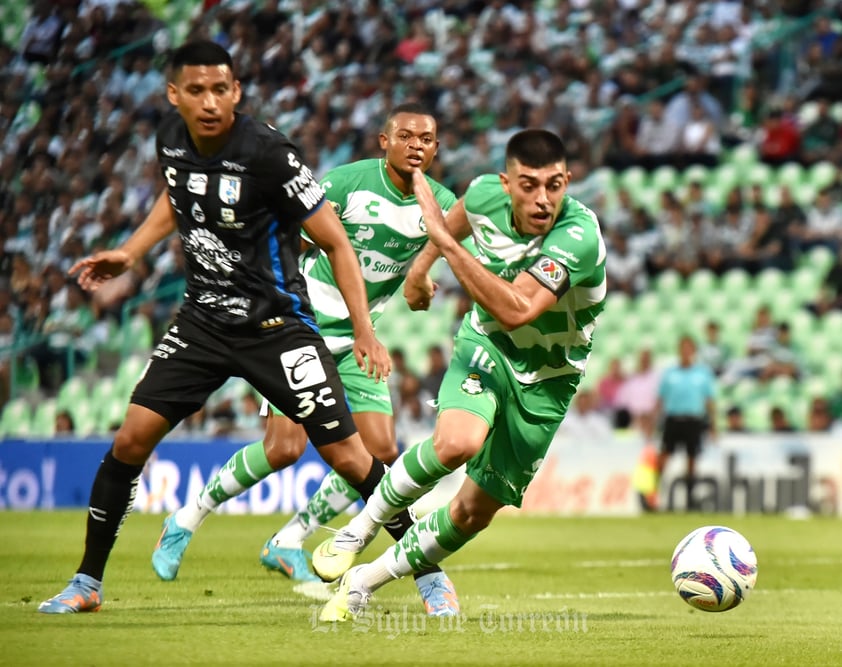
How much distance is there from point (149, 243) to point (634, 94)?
16.2 meters

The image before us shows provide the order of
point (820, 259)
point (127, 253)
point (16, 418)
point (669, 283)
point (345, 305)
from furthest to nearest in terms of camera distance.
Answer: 1. point (669, 283)
2. point (820, 259)
3. point (16, 418)
4. point (345, 305)
5. point (127, 253)

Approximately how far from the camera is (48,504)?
15484 millimetres

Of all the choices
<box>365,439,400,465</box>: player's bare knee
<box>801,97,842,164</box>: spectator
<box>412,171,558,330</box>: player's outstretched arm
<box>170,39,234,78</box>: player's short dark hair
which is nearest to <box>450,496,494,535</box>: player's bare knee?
<box>412,171,558,330</box>: player's outstretched arm

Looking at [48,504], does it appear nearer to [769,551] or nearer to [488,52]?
[769,551]

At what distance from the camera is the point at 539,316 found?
257 inches

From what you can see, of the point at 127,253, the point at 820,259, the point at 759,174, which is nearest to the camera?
the point at 127,253

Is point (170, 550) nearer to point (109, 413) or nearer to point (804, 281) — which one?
point (109, 413)

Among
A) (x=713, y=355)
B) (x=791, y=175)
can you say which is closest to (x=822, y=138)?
(x=791, y=175)

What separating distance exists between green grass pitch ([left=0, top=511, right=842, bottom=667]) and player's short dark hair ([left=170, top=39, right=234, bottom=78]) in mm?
2408

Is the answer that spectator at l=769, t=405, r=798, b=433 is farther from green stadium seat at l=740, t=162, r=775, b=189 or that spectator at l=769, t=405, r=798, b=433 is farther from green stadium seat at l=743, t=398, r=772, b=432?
green stadium seat at l=740, t=162, r=775, b=189

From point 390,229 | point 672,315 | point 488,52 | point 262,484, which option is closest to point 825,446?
point 672,315

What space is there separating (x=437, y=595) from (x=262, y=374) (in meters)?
1.41

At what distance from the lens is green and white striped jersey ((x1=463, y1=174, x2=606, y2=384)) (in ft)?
21.6

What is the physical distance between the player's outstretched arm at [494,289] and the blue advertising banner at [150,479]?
30.8ft
